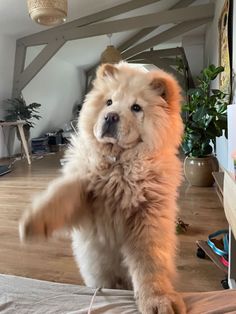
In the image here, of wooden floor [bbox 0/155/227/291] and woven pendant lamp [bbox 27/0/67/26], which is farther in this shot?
woven pendant lamp [bbox 27/0/67/26]

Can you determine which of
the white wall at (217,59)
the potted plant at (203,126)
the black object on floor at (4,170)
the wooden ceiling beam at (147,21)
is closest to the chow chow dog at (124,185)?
the potted plant at (203,126)

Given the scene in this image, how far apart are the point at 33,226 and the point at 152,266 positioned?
1.10 ft

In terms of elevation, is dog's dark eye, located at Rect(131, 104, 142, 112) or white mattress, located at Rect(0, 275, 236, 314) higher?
dog's dark eye, located at Rect(131, 104, 142, 112)

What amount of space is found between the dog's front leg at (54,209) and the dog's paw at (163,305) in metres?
0.29

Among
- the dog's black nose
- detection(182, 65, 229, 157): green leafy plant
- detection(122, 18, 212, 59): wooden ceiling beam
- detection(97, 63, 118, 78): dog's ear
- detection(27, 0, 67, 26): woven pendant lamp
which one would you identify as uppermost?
detection(122, 18, 212, 59): wooden ceiling beam

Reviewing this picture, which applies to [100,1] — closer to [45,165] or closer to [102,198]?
[45,165]

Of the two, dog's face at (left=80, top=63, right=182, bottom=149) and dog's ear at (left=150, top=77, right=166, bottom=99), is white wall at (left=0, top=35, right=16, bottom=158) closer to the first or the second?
dog's face at (left=80, top=63, right=182, bottom=149)

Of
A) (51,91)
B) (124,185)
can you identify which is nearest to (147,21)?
(51,91)

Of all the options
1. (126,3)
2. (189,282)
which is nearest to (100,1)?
(126,3)

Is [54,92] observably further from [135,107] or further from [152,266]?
[152,266]

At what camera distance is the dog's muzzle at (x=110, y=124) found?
3.05ft

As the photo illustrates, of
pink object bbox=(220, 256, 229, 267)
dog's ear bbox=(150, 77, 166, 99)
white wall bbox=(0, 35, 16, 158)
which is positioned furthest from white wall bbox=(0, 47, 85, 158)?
dog's ear bbox=(150, 77, 166, 99)

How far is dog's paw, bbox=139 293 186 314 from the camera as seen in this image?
2.34 ft

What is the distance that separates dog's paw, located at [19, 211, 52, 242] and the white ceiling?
431 cm
